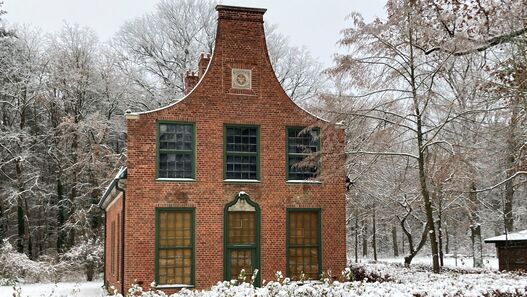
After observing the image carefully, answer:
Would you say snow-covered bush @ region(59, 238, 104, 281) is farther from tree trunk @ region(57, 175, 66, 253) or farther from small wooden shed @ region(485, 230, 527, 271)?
small wooden shed @ region(485, 230, 527, 271)

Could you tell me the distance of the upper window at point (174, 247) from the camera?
1752 centimetres

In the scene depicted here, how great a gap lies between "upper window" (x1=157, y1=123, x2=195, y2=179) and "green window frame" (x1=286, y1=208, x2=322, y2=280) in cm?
342

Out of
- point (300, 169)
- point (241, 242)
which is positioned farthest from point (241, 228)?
point (300, 169)

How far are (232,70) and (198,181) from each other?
11.8 ft

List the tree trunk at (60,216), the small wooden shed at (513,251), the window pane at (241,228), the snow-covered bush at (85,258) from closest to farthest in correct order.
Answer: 1. the window pane at (241,228)
2. the small wooden shed at (513,251)
3. the snow-covered bush at (85,258)
4. the tree trunk at (60,216)

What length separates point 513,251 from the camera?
2555 centimetres

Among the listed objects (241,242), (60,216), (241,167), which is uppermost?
(241,167)

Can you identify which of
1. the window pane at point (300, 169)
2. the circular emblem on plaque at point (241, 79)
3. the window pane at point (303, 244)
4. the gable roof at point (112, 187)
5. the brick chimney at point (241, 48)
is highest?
the brick chimney at point (241, 48)

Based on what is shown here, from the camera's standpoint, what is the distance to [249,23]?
63.6ft

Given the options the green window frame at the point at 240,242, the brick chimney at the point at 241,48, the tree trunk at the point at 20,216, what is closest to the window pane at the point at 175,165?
the green window frame at the point at 240,242

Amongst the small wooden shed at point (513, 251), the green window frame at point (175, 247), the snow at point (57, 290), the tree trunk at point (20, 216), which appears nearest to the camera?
the green window frame at point (175, 247)

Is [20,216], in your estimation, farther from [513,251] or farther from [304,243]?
[513,251]

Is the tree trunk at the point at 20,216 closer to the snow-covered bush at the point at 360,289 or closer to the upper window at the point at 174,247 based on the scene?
the upper window at the point at 174,247

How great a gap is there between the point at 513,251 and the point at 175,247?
15.1 m
